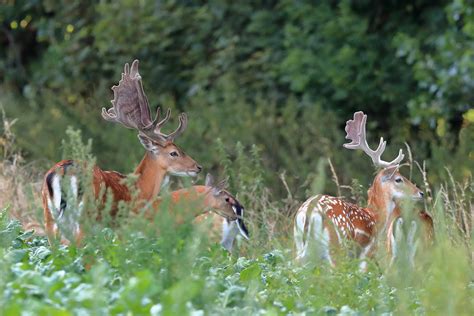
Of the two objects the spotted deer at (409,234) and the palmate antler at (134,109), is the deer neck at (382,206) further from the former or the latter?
the palmate antler at (134,109)

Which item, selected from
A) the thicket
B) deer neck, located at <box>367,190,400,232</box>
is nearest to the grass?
deer neck, located at <box>367,190,400,232</box>

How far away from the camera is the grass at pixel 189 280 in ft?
17.7

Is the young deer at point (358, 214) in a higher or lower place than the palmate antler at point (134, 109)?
lower

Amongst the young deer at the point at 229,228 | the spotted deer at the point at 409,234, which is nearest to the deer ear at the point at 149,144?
the young deer at the point at 229,228

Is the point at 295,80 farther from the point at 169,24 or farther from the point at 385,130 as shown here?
the point at 169,24

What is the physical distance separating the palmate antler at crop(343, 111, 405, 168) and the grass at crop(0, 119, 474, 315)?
91.8 inches

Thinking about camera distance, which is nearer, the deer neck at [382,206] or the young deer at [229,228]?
the deer neck at [382,206]

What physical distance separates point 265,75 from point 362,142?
730 cm

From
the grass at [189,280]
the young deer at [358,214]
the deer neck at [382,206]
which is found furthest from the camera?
the deer neck at [382,206]

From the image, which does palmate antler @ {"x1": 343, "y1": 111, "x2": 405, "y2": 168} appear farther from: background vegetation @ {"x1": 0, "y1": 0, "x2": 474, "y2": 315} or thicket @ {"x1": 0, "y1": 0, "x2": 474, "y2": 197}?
thicket @ {"x1": 0, "y1": 0, "x2": 474, "y2": 197}

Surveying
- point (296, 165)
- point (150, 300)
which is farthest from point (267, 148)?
point (150, 300)

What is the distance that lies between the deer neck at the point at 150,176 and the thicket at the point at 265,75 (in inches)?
123

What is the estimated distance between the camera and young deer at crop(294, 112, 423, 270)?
8.59 m

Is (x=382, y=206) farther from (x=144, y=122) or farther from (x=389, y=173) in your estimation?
(x=144, y=122)
